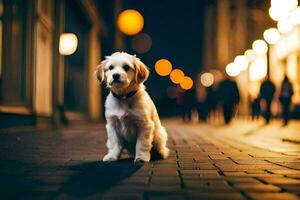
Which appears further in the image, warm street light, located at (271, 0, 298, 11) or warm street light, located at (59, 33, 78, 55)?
warm street light, located at (271, 0, 298, 11)

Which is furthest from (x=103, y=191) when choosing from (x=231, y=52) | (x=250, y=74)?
(x=231, y=52)

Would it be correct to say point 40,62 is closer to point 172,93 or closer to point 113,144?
point 113,144

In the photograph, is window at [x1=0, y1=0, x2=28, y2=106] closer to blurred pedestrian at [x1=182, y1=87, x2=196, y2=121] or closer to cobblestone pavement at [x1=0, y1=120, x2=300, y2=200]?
cobblestone pavement at [x1=0, y1=120, x2=300, y2=200]

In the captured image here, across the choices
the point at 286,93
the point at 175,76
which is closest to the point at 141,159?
the point at 286,93

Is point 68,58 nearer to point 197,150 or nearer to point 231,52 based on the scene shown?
point 197,150

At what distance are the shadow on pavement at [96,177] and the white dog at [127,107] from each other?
23 centimetres

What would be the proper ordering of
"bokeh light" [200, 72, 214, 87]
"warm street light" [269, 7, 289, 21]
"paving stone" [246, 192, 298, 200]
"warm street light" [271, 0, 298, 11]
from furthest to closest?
"bokeh light" [200, 72, 214, 87] → "warm street light" [269, 7, 289, 21] → "warm street light" [271, 0, 298, 11] → "paving stone" [246, 192, 298, 200]

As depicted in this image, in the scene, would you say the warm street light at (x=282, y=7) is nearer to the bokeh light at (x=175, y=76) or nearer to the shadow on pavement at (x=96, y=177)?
the shadow on pavement at (x=96, y=177)

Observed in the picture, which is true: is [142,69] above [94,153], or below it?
above

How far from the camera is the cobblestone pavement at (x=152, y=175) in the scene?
3.68m

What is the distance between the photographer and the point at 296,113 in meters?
25.2

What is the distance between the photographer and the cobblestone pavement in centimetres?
368

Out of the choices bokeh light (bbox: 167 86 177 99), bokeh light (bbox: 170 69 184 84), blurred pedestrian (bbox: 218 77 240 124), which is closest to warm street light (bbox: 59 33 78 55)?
blurred pedestrian (bbox: 218 77 240 124)

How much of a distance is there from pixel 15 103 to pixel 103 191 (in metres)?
7.70
